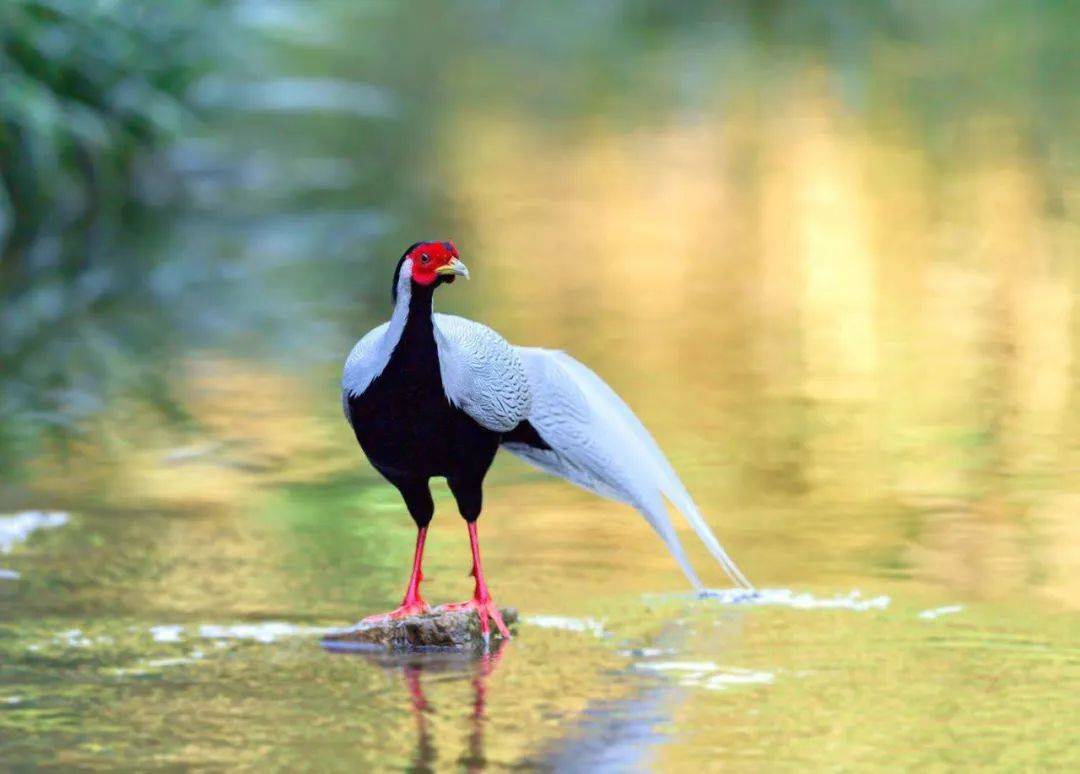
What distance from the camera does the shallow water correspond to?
18.4ft

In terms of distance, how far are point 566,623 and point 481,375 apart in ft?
2.51

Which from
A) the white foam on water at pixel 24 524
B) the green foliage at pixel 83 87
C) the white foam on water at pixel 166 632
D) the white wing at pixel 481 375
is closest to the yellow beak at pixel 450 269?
the white wing at pixel 481 375

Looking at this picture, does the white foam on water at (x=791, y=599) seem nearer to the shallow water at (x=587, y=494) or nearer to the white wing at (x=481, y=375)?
the shallow water at (x=587, y=494)

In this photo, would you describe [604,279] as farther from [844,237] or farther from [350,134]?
[350,134]

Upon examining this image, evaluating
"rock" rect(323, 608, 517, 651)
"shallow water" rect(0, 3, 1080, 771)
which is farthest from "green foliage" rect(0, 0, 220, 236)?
"rock" rect(323, 608, 517, 651)

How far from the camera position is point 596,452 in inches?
253

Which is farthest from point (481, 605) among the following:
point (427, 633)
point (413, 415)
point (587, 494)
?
point (587, 494)

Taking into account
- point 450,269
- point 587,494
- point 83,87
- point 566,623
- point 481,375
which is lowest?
point 566,623

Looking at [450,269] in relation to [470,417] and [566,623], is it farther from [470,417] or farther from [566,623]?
[566,623]

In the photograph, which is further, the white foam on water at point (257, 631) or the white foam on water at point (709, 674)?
the white foam on water at point (257, 631)

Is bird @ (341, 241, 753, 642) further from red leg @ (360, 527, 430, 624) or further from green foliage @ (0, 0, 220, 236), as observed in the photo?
green foliage @ (0, 0, 220, 236)

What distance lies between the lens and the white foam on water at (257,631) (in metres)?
6.43

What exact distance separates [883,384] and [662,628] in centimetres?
387

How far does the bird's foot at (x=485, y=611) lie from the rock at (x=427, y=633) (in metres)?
0.02
